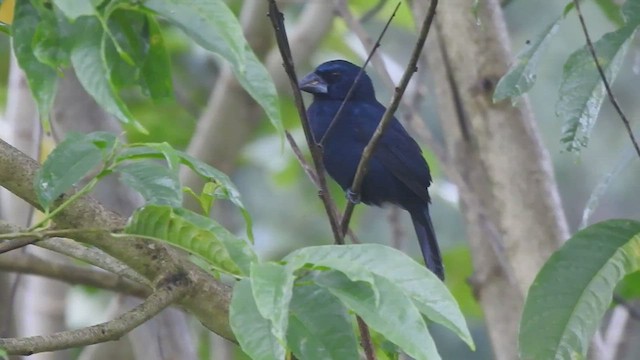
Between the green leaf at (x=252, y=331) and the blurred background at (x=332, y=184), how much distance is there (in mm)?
850

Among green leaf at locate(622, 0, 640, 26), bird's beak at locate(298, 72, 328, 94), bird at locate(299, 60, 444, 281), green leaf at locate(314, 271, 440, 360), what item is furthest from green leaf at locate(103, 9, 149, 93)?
bird's beak at locate(298, 72, 328, 94)

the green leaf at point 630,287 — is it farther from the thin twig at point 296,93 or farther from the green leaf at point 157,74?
the green leaf at point 157,74

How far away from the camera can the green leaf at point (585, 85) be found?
5.95 feet

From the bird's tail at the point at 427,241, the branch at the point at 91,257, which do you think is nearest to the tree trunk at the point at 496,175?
the bird's tail at the point at 427,241

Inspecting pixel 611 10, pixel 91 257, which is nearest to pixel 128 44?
pixel 91 257

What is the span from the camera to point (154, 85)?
1.53 m

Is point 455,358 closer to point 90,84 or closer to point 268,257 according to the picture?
point 268,257

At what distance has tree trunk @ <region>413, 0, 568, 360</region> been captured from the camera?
286 cm

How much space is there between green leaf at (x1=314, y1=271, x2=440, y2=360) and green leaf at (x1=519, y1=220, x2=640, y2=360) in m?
0.52

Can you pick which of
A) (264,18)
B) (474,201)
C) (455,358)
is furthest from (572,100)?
(455,358)

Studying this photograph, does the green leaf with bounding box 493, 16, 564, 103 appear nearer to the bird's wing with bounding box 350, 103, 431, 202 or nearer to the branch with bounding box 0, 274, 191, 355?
the branch with bounding box 0, 274, 191, 355

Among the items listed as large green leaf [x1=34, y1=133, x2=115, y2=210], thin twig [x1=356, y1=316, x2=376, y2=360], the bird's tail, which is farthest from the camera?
the bird's tail

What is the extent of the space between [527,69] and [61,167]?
Answer: 0.86 meters

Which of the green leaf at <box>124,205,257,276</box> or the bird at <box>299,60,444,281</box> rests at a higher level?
the bird at <box>299,60,444,281</box>
